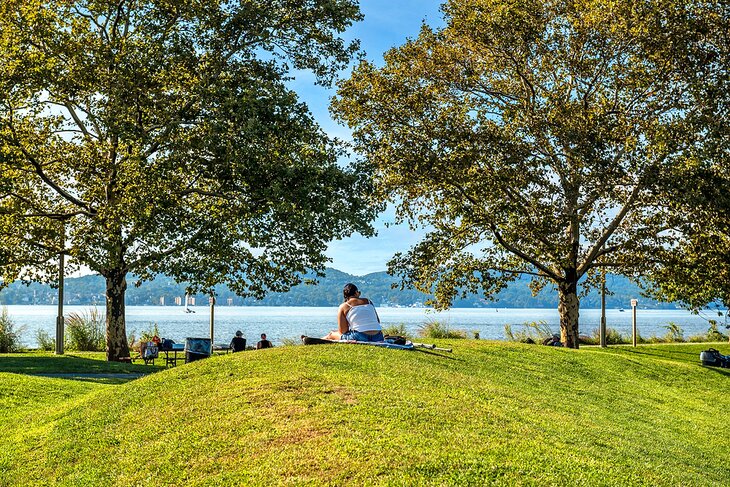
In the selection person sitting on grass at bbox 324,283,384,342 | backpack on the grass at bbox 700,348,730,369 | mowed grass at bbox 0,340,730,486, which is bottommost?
backpack on the grass at bbox 700,348,730,369

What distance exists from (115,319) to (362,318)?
11798 millimetres

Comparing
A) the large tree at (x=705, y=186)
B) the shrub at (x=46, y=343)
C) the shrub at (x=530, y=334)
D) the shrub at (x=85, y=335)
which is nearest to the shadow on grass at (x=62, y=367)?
the shrub at (x=85, y=335)

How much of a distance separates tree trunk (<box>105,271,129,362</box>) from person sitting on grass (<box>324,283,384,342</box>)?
10.9 m

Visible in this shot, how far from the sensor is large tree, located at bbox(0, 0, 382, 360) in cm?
2095

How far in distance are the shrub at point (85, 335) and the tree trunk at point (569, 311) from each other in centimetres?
1818

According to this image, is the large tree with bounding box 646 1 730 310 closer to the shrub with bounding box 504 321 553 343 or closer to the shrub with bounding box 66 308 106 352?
the shrub with bounding box 504 321 553 343

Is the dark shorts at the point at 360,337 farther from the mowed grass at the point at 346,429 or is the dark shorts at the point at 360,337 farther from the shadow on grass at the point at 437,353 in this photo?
the shadow on grass at the point at 437,353

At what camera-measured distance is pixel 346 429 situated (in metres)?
8.59

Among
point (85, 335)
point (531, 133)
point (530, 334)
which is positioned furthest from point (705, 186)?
point (85, 335)

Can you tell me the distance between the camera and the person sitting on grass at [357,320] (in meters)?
14.9

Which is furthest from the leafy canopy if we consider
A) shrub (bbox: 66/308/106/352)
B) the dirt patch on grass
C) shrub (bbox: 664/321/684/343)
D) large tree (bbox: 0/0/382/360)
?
shrub (bbox: 664/321/684/343)

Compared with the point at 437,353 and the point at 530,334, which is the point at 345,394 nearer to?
the point at 437,353

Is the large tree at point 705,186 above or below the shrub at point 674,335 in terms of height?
above

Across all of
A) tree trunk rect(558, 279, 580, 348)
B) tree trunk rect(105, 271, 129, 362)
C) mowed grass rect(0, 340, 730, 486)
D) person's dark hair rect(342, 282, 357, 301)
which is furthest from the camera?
tree trunk rect(558, 279, 580, 348)
